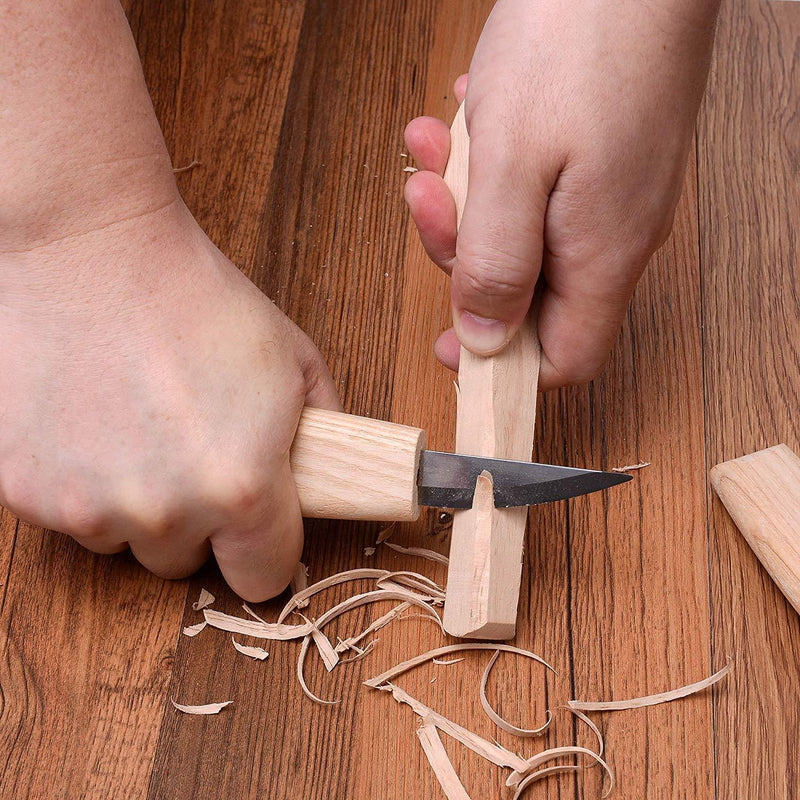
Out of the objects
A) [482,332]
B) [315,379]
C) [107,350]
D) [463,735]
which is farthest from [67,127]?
[463,735]

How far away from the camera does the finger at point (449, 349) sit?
3.62ft

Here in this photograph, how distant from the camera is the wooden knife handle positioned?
928mm

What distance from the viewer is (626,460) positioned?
3.64ft

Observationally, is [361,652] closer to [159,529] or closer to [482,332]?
[159,529]

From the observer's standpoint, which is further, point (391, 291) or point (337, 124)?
point (337, 124)

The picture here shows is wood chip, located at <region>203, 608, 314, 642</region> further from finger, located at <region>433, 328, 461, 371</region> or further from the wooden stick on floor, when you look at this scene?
finger, located at <region>433, 328, 461, 371</region>

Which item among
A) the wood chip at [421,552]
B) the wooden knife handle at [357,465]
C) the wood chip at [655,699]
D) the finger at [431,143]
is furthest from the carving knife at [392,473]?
the finger at [431,143]

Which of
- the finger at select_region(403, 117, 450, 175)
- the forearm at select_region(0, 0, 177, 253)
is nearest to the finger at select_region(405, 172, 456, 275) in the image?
the finger at select_region(403, 117, 450, 175)

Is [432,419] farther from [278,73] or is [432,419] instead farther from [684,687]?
[278,73]

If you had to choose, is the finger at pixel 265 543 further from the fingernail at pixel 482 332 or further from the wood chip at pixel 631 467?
the wood chip at pixel 631 467

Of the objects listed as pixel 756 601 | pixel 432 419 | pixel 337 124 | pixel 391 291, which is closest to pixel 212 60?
pixel 337 124

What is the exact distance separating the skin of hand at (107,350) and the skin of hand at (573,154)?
0.84 ft

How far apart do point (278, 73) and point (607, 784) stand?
3.50 feet

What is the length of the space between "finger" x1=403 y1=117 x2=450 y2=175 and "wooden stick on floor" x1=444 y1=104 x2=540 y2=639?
0.23 meters
